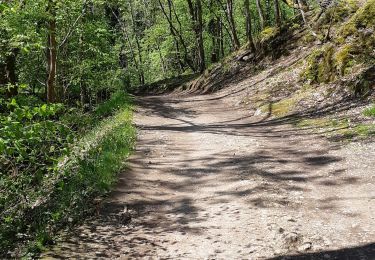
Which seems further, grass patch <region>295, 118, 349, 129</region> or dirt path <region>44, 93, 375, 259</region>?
grass patch <region>295, 118, 349, 129</region>

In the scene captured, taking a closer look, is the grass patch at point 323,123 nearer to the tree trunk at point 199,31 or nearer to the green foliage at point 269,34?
the green foliage at point 269,34

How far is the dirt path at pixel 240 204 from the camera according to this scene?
5.45 meters

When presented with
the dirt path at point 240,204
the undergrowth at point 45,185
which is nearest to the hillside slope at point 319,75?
the dirt path at point 240,204

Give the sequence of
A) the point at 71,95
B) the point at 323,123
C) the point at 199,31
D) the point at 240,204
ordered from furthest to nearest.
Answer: the point at 71,95, the point at 199,31, the point at 323,123, the point at 240,204

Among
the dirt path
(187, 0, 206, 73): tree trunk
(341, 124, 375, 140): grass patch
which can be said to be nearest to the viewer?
the dirt path

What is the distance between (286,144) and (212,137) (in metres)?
2.44

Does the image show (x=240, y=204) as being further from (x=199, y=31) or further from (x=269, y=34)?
(x=199, y=31)

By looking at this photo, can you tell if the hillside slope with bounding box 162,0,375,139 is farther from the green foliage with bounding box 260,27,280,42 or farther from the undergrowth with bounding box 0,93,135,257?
the undergrowth with bounding box 0,93,135,257

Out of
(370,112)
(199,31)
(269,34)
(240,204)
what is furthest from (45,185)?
(199,31)

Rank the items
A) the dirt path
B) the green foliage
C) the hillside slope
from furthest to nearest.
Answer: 1. the green foliage
2. the hillside slope
3. the dirt path

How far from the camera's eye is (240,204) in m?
6.77

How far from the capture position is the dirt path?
545 cm

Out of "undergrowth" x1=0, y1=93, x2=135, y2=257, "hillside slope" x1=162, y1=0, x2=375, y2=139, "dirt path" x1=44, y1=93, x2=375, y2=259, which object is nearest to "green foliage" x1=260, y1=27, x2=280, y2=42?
"hillside slope" x1=162, y1=0, x2=375, y2=139

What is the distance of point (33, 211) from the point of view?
22.4ft
